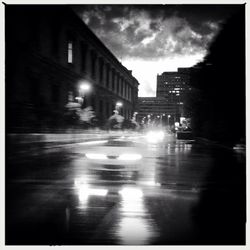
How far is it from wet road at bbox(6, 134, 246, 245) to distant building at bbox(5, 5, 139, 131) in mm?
3079

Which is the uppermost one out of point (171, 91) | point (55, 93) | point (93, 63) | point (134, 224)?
point (93, 63)

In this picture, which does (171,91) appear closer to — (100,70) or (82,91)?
(82,91)

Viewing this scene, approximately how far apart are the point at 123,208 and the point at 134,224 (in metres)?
0.99

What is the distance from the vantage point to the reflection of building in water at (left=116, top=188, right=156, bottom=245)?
176 inches

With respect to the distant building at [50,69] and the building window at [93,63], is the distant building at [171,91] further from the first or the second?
the building window at [93,63]

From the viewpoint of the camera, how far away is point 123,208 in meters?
6.04

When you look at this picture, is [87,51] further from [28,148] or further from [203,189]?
[203,189]

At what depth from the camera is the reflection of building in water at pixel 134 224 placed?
4.48 metres

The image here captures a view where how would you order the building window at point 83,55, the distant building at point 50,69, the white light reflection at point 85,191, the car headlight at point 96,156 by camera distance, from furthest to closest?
the building window at point 83,55 < the distant building at point 50,69 < the car headlight at point 96,156 < the white light reflection at point 85,191

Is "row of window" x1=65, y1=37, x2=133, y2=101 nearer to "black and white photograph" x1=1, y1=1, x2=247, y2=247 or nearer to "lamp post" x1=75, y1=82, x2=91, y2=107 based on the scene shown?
"lamp post" x1=75, y1=82, x2=91, y2=107

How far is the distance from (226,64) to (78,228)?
11.7 metres

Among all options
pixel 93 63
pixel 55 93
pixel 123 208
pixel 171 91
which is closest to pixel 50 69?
pixel 55 93

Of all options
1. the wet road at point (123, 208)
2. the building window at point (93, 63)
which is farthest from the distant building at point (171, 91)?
the building window at point (93, 63)

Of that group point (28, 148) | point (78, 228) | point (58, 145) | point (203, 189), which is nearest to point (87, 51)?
point (58, 145)
